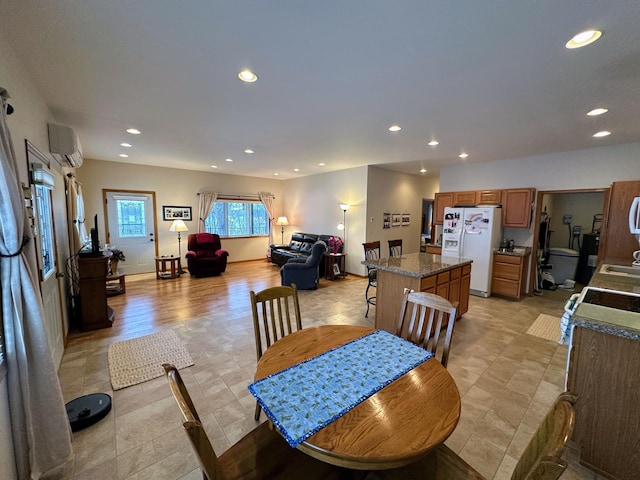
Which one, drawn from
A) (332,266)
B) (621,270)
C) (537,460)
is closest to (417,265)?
(621,270)

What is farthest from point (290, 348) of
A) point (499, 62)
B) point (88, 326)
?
point (88, 326)

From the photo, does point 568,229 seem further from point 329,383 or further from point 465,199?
point 329,383

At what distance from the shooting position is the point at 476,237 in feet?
16.2

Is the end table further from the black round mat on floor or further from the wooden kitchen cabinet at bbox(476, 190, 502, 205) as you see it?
the black round mat on floor

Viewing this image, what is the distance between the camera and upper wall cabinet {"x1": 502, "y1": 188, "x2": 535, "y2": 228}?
4.82 m

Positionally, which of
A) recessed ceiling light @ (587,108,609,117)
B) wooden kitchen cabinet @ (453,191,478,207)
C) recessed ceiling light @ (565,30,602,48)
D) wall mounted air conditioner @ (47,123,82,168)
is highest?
recessed ceiling light @ (587,108,609,117)

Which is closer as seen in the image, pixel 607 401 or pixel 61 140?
pixel 607 401

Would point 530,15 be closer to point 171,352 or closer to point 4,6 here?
point 4,6

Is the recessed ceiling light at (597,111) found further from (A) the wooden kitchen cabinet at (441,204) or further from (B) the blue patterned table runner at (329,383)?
(B) the blue patterned table runner at (329,383)

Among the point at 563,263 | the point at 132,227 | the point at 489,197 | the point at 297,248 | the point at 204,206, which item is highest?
the point at 489,197

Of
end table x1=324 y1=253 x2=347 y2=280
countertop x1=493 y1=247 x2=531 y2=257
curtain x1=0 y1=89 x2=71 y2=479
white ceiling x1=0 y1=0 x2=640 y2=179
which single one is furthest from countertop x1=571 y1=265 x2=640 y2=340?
end table x1=324 y1=253 x2=347 y2=280

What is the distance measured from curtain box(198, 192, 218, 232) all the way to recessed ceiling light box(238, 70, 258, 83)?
18.6 ft

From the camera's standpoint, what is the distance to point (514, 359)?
9.41 feet

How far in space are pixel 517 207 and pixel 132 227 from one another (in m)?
8.53
